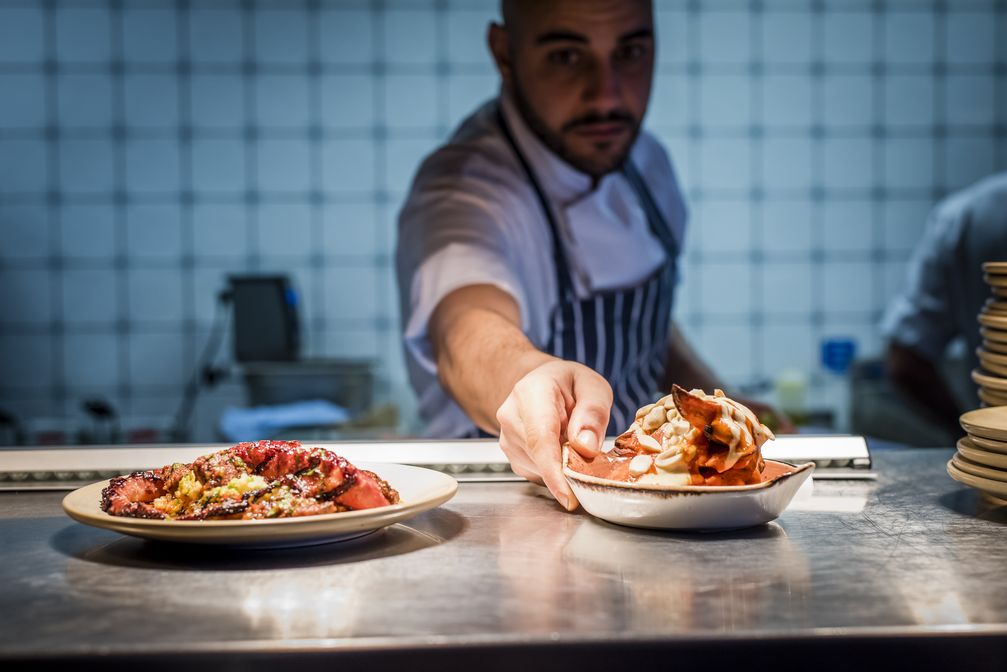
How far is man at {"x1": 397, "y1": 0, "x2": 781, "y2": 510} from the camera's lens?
8.48 feet

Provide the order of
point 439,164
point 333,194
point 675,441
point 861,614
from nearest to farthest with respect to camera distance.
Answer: point 861,614 → point 675,441 → point 439,164 → point 333,194

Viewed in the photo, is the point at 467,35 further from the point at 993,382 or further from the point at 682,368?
the point at 993,382

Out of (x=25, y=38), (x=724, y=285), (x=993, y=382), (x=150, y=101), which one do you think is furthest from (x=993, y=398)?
(x=25, y=38)

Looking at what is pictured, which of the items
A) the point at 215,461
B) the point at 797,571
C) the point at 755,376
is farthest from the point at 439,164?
the point at 797,571

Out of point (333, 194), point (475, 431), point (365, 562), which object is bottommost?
point (475, 431)

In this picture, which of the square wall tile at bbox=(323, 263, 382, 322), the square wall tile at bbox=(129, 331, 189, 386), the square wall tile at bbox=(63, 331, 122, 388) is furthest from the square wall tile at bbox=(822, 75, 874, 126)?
the square wall tile at bbox=(63, 331, 122, 388)

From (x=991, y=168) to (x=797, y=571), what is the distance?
3.73 m

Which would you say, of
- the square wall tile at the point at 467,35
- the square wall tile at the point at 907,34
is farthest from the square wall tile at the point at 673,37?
the square wall tile at the point at 907,34

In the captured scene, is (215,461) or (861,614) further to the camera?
(215,461)

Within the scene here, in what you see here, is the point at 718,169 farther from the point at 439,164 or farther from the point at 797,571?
the point at 797,571

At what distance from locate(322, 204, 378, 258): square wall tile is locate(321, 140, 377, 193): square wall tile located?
0.08 m

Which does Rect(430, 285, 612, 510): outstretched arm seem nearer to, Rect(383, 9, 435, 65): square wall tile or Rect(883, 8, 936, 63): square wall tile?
Rect(383, 9, 435, 65): square wall tile

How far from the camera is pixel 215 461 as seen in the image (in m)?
0.96

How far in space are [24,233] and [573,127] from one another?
2.21 meters
